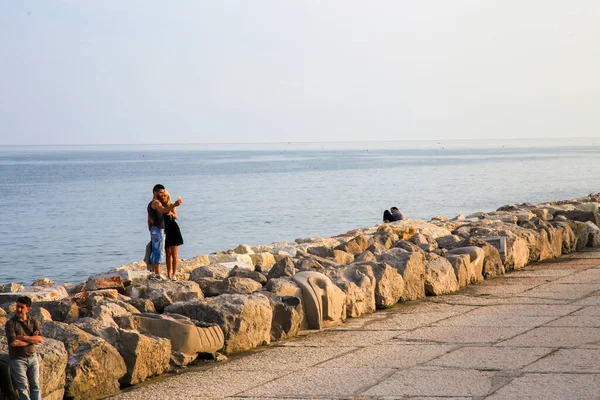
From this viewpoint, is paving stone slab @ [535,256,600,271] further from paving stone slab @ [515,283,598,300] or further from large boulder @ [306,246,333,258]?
large boulder @ [306,246,333,258]

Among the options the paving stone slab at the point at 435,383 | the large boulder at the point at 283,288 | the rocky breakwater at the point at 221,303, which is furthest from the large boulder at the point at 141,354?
the large boulder at the point at 283,288

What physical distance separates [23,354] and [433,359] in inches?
126

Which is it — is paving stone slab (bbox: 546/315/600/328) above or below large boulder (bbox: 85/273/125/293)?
below

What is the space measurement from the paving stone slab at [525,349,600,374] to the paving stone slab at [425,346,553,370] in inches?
3.7

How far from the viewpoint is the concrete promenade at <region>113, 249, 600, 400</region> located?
6230 mm

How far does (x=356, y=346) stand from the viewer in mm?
7750

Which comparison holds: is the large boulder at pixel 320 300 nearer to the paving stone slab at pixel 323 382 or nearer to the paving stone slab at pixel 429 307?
the paving stone slab at pixel 429 307

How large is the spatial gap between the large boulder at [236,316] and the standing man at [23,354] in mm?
2118

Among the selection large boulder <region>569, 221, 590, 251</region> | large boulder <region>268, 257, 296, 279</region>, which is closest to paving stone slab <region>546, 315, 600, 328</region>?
large boulder <region>268, 257, 296, 279</region>

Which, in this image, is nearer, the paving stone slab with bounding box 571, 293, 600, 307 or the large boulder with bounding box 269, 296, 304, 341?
the large boulder with bounding box 269, 296, 304, 341

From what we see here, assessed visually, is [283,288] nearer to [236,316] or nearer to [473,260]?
[236,316]

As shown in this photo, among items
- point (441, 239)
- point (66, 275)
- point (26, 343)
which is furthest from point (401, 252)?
point (66, 275)

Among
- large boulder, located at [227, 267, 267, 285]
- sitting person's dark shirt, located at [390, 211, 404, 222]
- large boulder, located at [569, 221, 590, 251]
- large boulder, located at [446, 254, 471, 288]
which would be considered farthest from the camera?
sitting person's dark shirt, located at [390, 211, 404, 222]

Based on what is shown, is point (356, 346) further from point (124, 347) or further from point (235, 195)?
point (235, 195)
